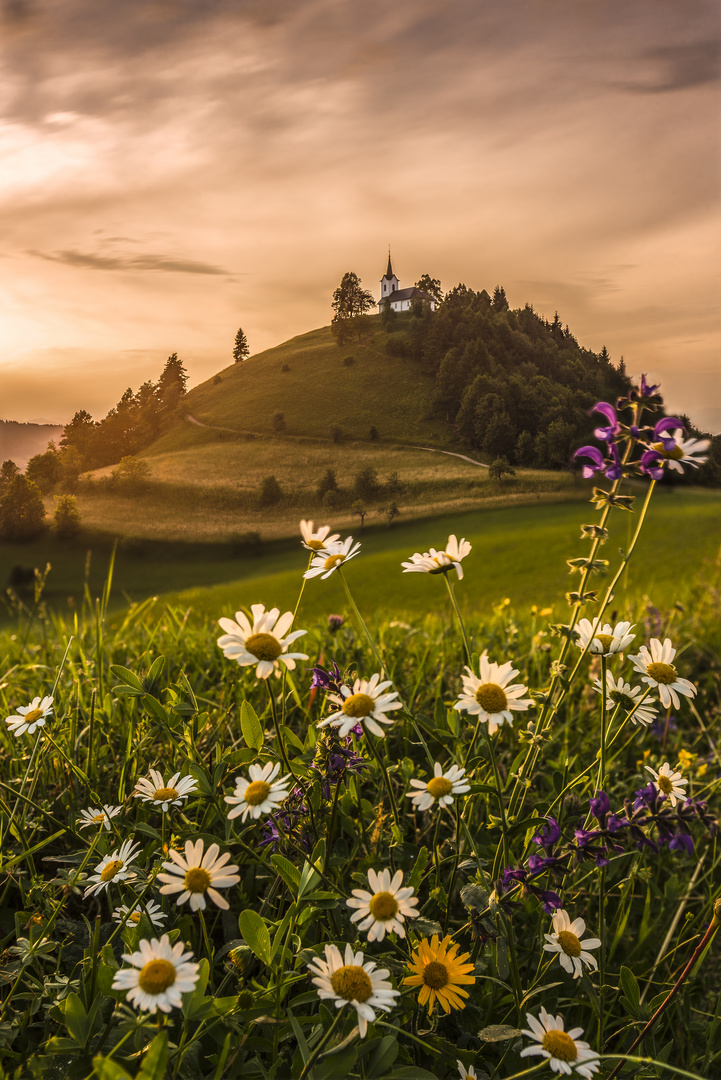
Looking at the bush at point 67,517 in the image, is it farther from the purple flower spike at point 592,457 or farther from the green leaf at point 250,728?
the purple flower spike at point 592,457

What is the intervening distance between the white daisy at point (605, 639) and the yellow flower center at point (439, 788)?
0.48 m

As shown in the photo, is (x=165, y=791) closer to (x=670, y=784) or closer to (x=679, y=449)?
(x=670, y=784)

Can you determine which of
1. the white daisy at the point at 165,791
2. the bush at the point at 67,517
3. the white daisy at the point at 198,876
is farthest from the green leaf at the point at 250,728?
the bush at the point at 67,517

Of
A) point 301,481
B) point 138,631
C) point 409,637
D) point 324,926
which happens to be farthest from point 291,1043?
point 301,481

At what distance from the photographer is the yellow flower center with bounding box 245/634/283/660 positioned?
1345mm

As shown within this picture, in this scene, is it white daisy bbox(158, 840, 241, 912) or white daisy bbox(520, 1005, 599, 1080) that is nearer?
white daisy bbox(520, 1005, 599, 1080)

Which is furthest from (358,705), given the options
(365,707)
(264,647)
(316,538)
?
(316,538)

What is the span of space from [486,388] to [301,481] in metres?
7.17

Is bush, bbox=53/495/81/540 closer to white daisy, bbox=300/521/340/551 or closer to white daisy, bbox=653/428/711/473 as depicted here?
white daisy, bbox=300/521/340/551

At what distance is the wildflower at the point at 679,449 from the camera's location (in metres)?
1.52

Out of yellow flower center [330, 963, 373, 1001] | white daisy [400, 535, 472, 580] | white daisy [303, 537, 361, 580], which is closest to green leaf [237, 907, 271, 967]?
yellow flower center [330, 963, 373, 1001]

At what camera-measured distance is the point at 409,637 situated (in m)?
4.29

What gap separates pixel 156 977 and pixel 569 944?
2.82ft

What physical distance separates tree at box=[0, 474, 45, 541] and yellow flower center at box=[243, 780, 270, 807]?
24554 millimetres
